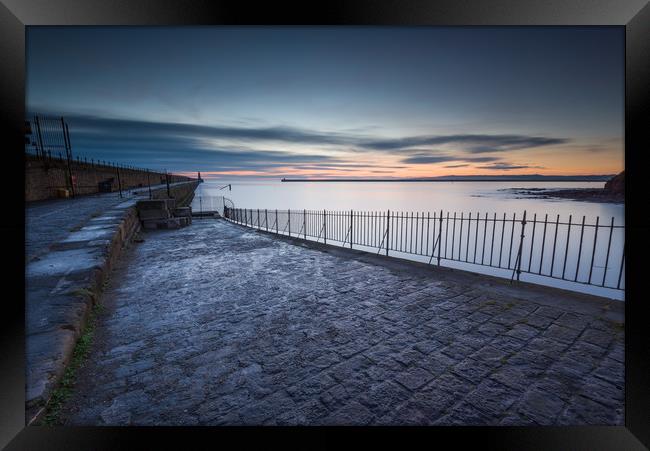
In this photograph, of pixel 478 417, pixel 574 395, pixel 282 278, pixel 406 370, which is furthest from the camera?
pixel 282 278

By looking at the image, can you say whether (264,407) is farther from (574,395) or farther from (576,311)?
(576,311)

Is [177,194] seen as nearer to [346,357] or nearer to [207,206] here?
[207,206]

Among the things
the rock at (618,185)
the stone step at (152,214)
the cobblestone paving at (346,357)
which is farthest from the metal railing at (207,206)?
the rock at (618,185)

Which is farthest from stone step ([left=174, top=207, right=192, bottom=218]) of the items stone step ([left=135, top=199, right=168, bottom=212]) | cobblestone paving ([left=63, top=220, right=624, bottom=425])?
cobblestone paving ([left=63, top=220, right=624, bottom=425])

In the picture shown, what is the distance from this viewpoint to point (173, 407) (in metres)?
2.61

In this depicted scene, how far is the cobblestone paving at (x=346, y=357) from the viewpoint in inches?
101

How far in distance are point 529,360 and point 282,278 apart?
4562 mm

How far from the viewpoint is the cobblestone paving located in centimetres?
256
